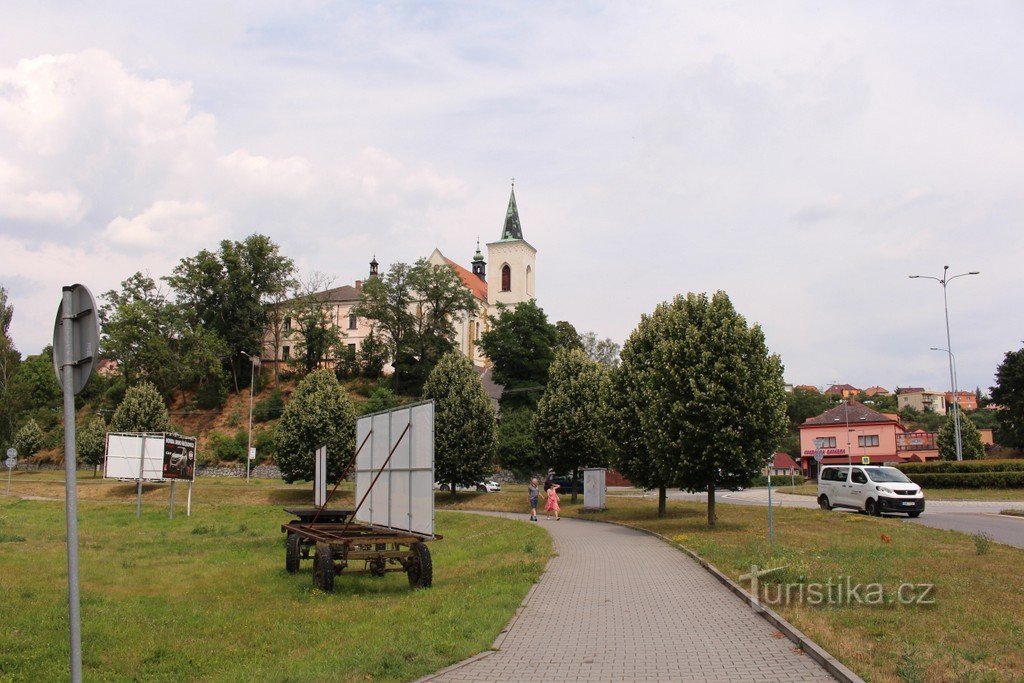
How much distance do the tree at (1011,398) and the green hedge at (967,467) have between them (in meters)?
23.3

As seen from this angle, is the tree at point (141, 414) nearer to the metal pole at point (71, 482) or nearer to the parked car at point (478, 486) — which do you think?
the parked car at point (478, 486)

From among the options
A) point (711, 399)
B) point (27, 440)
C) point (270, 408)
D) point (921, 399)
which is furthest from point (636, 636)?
point (921, 399)

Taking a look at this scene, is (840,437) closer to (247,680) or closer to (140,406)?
(140,406)

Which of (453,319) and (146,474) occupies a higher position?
(453,319)

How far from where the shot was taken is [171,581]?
14.8 m

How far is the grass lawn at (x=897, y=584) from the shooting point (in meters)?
7.43

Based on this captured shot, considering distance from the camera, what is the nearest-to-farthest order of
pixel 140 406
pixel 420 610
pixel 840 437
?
pixel 420 610 < pixel 140 406 < pixel 840 437

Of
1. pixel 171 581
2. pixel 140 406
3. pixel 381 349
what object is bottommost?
pixel 171 581

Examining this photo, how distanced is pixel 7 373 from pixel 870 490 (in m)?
72.8

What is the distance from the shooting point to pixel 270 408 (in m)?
73.3

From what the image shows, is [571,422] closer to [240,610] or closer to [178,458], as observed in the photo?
[178,458]

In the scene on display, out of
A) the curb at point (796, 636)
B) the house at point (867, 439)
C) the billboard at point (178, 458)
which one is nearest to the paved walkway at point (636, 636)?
the curb at point (796, 636)

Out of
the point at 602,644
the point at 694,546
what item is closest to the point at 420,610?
the point at 602,644

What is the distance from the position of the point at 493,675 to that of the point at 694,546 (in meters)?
11.6
